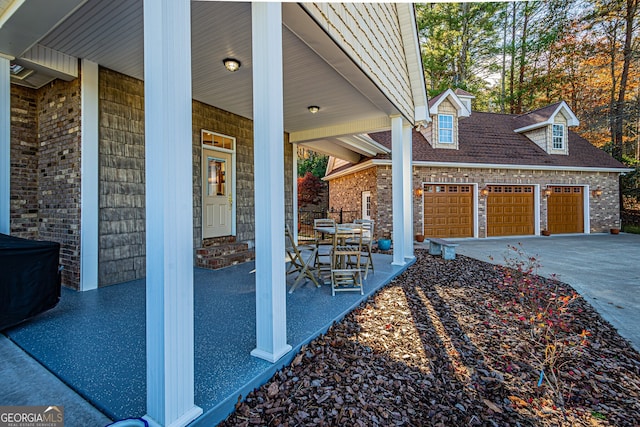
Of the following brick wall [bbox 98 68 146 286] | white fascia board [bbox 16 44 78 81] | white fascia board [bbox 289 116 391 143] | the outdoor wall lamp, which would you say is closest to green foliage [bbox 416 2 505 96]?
white fascia board [bbox 289 116 391 143]

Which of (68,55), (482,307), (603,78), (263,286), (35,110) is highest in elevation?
(603,78)

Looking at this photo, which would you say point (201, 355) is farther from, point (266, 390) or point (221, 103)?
point (221, 103)

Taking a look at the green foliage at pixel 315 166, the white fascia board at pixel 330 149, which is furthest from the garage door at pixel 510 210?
the green foliage at pixel 315 166

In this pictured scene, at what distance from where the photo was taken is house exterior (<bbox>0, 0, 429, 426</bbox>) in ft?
4.79

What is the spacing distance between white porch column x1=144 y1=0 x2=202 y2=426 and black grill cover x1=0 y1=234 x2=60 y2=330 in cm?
201

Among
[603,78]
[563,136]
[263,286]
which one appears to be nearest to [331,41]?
[263,286]

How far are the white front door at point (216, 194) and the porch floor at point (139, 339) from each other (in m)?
1.68

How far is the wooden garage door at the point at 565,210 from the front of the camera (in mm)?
11656

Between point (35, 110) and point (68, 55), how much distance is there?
1.27m

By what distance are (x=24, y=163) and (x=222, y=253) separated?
10.1 feet

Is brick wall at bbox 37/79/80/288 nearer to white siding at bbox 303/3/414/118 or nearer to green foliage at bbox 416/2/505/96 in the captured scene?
white siding at bbox 303/3/414/118

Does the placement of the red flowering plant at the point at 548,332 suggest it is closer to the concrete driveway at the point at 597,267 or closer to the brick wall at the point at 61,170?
the concrete driveway at the point at 597,267

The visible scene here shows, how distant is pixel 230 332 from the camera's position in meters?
2.54

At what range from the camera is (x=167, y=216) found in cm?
143
